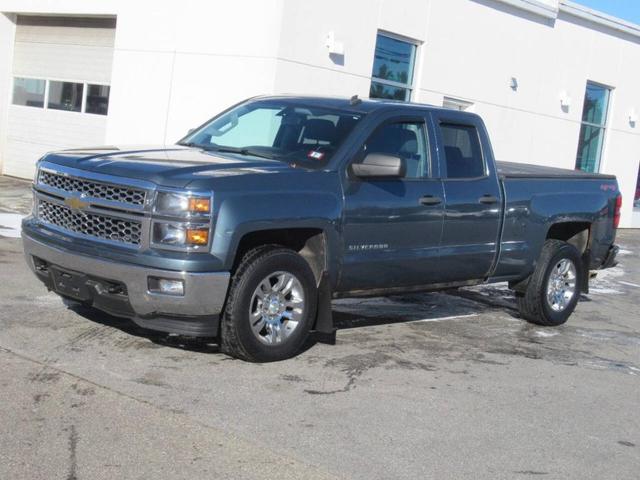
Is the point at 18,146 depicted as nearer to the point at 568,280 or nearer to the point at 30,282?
the point at 30,282

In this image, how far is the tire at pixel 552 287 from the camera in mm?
8914

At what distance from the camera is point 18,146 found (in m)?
18.0

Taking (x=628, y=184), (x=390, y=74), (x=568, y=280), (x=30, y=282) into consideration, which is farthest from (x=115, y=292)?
(x=628, y=184)

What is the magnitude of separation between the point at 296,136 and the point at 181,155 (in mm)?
972

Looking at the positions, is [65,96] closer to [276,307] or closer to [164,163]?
[164,163]

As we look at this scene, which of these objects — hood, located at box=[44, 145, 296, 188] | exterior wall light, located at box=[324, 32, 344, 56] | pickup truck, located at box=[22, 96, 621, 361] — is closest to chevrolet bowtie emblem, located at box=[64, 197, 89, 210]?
pickup truck, located at box=[22, 96, 621, 361]

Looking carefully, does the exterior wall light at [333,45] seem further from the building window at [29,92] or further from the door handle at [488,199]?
the door handle at [488,199]

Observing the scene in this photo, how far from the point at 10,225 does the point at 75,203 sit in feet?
20.2

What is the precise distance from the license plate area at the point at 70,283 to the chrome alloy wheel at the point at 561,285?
15.2ft

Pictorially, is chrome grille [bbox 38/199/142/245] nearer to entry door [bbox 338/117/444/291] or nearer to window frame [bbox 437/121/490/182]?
entry door [bbox 338/117/444/291]

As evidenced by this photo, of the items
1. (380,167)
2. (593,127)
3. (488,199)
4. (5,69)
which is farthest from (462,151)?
(593,127)

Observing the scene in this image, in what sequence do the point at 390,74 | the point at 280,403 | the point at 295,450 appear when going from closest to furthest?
the point at 295,450, the point at 280,403, the point at 390,74

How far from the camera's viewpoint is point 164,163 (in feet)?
20.9

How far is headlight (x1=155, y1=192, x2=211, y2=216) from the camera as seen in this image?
5973mm
